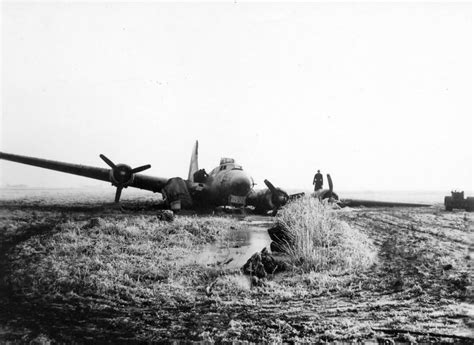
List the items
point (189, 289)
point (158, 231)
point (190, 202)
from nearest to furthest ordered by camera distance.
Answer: point (189, 289)
point (158, 231)
point (190, 202)

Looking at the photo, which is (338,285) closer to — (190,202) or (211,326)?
(211,326)

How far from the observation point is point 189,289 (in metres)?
7.18

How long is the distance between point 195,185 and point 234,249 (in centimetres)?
1288

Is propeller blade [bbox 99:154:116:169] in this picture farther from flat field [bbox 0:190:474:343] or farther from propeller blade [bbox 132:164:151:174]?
flat field [bbox 0:190:474:343]

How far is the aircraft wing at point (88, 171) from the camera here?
21.0 metres

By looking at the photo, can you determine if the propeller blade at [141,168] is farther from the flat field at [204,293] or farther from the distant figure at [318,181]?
the distant figure at [318,181]

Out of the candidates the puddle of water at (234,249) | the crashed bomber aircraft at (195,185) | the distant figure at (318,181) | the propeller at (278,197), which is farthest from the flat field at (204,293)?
the distant figure at (318,181)

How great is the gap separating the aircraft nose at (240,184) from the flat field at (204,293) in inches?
374

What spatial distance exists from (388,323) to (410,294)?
1.73 m

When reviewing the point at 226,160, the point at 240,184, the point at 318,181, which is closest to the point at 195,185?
the point at 226,160

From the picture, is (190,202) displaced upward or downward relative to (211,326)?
upward

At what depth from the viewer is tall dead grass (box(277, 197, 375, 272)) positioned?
8805mm

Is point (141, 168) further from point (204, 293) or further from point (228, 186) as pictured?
point (204, 293)

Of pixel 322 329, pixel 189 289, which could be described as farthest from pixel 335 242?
pixel 322 329
